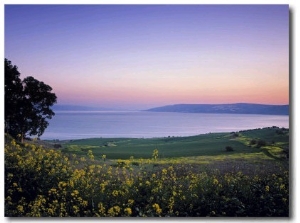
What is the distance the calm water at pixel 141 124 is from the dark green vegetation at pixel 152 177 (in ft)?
0.29

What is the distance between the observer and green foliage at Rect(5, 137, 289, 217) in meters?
6.20

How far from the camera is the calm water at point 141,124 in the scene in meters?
6.45

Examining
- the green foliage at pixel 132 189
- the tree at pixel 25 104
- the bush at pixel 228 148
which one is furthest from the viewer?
the bush at pixel 228 148

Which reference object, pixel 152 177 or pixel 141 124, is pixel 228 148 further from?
pixel 141 124

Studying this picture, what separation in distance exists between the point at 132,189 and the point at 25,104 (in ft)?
5.25

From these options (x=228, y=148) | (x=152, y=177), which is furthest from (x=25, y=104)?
(x=228, y=148)

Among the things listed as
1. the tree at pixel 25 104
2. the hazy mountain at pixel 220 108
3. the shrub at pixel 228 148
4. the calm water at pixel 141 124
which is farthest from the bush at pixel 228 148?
the tree at pixel 25 104

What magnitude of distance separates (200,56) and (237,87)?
0.57m

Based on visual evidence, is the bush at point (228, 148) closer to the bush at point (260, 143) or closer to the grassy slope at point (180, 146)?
the grassy slope at point (180, 146)

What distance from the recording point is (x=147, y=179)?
6340mm

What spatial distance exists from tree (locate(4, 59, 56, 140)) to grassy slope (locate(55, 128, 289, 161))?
1.33 feet

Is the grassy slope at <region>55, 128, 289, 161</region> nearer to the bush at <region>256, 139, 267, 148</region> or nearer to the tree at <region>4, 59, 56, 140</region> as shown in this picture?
Result: the bush at <region>256, 139, 267, 148</region>

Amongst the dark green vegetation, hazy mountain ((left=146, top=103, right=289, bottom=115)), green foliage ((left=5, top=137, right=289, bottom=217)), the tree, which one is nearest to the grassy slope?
the dark green vegetation

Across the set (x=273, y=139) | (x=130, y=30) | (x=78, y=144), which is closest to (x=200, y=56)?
(x=130, y=30)
